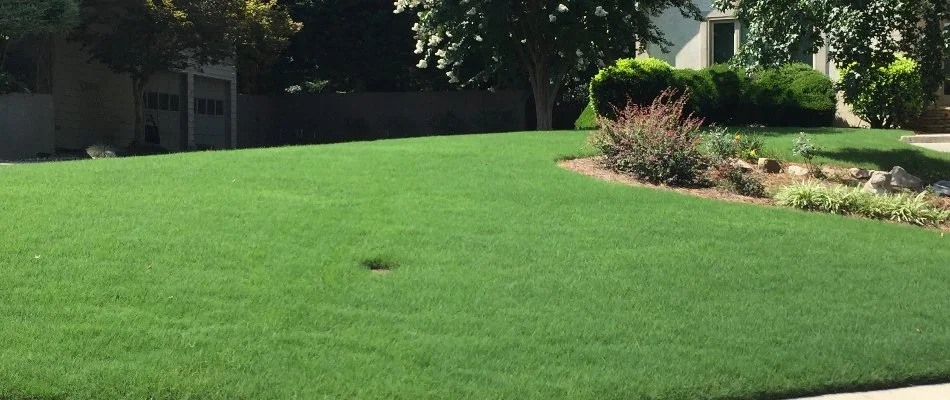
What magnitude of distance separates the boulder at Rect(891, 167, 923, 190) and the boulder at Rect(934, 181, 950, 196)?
28 centimetres

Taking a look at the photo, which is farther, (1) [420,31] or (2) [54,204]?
(1) [420,31]

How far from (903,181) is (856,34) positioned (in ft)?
7.60

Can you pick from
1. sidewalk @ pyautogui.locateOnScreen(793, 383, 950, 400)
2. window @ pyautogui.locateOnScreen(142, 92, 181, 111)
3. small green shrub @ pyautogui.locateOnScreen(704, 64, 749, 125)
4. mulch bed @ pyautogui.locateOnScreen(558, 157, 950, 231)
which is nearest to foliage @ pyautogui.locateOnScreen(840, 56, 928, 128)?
small green shrub @ pyautogui.locateOnScreen(704, 64, 749, 125)

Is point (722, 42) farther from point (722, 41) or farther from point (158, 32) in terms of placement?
point (158, 32)

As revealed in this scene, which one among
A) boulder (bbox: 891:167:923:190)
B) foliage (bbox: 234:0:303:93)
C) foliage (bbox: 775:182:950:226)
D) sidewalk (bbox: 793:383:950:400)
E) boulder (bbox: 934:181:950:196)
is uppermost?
foliage (bbox: 234:0:303:93)

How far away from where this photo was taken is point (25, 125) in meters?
22.5

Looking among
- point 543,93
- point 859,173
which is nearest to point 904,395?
point 859,173

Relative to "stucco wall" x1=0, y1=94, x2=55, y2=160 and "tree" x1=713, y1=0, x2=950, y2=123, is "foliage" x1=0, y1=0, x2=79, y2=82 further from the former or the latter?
"tree" x1=713, y1=0, x2=950, y2=123

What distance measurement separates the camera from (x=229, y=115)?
107ft

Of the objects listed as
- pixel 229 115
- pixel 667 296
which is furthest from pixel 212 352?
pixel 229 115

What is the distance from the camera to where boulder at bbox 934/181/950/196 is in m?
12.6

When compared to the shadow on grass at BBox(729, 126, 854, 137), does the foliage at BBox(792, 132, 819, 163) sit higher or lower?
lower

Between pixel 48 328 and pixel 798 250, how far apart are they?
20.6ft

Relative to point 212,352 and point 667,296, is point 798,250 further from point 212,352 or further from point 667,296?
point 212,352
